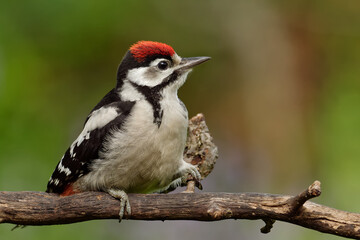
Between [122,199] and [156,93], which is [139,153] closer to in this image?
[122,199]

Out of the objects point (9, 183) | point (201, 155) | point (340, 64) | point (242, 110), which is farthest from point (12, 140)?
point (340, 64)

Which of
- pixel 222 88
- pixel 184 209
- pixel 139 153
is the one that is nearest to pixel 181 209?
pixel 184 209

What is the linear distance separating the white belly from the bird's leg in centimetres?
8

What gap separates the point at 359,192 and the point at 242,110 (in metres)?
1.42

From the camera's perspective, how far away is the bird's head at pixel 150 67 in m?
3.64

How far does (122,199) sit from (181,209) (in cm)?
37

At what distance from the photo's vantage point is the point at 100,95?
509 centimetres

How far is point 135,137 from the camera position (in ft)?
11.1

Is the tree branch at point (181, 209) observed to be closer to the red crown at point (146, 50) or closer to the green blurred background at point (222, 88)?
the red crown at point (146, 50)

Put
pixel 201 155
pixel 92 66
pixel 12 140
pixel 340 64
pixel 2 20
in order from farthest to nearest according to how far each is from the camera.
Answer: pixel 340 64
pixel 92 66
pixel 2 20
pixel 12 140
pixel 201 155

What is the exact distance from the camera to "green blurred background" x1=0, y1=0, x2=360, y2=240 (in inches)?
177

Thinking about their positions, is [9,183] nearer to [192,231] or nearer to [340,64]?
[192,231]

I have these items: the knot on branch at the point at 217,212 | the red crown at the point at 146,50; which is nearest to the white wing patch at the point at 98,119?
the red crown at the point at 146,50

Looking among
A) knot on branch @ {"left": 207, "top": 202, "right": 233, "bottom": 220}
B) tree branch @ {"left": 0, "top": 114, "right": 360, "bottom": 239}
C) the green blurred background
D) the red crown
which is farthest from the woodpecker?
the green blurred background
